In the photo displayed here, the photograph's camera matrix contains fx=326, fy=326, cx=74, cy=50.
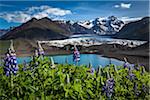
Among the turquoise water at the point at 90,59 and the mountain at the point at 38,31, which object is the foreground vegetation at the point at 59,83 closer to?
the turquoise water at the point at 90,59

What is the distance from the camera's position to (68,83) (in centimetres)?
235

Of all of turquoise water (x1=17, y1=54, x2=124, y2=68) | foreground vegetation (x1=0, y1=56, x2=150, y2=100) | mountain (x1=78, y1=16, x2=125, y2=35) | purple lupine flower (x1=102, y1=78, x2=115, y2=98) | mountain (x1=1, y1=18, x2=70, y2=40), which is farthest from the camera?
mountain (x1=78, y1=16, x2=125, y2=35)

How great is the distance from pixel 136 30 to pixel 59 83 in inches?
64.5

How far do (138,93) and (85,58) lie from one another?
0.71 meters

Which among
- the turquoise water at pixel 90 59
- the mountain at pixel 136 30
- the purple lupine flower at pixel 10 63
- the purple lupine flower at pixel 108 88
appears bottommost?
the purple lupine flower at pixel 108 88

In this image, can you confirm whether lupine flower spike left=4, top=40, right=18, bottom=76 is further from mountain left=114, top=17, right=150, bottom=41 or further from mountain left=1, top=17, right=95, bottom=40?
mountain left=114, top=17, right=150, bottom=41

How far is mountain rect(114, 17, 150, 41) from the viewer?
361 centimetres

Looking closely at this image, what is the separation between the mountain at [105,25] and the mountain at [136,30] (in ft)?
0.27

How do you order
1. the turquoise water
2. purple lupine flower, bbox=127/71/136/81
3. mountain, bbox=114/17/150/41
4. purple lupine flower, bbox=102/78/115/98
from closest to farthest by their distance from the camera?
purple lupine flower, bbox=102/78/115/98
purple lupine flower, bbox=127/71/136/81
the turquoise water
mountain, bbox=114/17/150/41

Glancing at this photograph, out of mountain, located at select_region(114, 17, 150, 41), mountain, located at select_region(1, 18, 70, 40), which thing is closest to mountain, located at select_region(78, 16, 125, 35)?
mountain, located at select_region(114, 17, 150, 41)

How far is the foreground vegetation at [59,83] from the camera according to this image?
93.9 inches

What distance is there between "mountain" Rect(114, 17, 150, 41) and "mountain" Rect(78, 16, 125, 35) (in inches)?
3.3

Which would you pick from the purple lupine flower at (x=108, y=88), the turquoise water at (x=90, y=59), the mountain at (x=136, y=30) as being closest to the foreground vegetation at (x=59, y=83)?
the purple lupine flower at (x=108, y=88)

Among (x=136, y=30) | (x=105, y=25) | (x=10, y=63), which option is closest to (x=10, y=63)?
(x=10, y=63)
